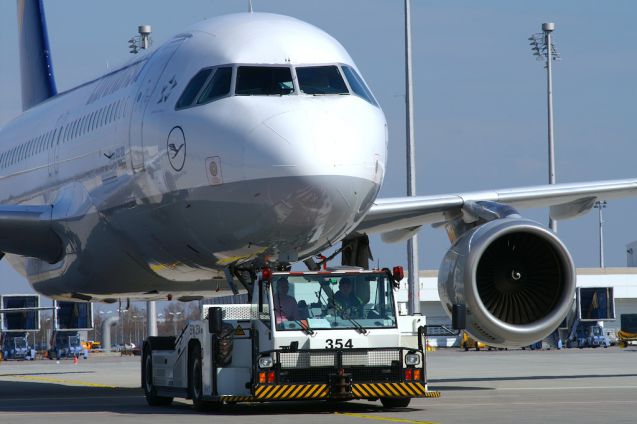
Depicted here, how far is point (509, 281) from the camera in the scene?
19578 millimetres

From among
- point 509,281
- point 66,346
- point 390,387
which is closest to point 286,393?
point 390,387

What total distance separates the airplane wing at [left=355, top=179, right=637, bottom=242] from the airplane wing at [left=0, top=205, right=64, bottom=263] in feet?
14.9

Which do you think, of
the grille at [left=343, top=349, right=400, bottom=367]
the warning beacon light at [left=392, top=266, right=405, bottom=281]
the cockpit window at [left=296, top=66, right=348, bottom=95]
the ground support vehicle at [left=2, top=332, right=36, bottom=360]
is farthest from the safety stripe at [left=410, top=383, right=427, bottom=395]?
the ground support vehicle at [left=2, top=332, right=36, bottom=360]

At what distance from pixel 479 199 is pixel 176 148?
6.59 metres

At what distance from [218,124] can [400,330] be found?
10.7ft

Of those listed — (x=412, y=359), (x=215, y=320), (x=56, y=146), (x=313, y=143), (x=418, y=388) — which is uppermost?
(x=56, y=146)

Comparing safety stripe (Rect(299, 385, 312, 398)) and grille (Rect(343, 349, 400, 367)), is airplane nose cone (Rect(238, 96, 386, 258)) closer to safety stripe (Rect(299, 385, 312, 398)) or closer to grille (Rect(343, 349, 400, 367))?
grille (Rect(343, 349, 400, 367))

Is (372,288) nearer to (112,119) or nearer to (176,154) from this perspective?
A: (176,154)

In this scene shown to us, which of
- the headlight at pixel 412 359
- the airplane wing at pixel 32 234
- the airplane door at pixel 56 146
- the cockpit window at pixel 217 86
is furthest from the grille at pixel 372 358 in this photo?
the airplane door at pixel 56 146

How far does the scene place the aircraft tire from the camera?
60.7 feet

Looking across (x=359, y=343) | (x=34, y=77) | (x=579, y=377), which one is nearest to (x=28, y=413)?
(x=359, y=343)

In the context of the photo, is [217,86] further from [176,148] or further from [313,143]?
[313,143]

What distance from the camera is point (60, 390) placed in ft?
77.6

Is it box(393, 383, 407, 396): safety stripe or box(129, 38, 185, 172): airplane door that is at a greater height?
box(129, 38, 185, 172): airplane door
